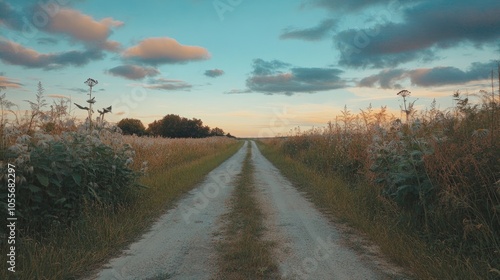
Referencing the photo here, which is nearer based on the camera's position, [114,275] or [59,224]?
[114,275]

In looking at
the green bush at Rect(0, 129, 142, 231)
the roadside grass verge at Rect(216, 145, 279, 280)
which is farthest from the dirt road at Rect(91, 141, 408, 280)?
the green bush at Rect(0, 129, 142, 231)

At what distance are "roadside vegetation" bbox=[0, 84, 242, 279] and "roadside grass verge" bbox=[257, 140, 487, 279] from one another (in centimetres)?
443

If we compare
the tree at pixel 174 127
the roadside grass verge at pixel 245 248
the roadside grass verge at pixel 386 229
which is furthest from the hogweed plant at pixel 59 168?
the tree at pixel 174 127

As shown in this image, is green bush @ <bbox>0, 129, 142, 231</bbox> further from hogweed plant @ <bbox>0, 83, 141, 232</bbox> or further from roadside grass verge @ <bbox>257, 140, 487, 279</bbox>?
roadside grass verge @ <bbox>257, 140, 487, 279</bbox>

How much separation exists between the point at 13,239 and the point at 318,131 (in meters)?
20.4

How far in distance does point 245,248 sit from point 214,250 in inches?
21.1

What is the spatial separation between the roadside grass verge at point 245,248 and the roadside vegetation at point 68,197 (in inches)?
71.9

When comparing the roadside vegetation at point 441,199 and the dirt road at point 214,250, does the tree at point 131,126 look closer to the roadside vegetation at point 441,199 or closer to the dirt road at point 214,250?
the dirt road at point 214,250

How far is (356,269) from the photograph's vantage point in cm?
522

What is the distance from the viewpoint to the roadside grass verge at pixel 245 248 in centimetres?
506

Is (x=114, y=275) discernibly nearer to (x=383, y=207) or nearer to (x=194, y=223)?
(x=194, y=223)

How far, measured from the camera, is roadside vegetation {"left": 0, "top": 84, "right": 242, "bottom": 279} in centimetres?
561

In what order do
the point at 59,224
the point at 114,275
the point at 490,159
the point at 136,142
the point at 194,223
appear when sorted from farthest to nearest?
the point at 136,142, the point at 194,223, the point at 59,224, the point at 490,159, the point at 114,275

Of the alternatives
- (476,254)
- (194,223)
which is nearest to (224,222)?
(194,223)
